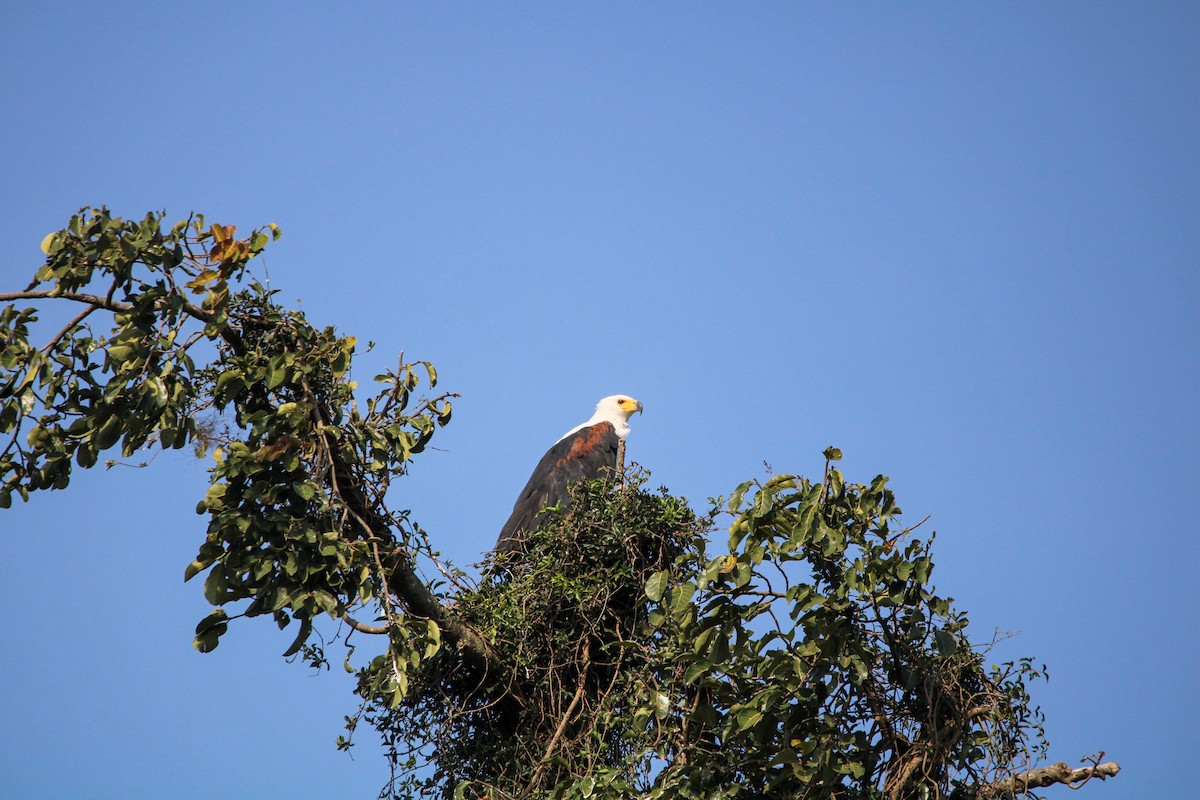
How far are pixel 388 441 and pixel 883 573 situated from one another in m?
2.29

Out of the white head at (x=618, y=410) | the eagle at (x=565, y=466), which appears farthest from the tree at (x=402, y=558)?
the white head at (x=618, y=410)

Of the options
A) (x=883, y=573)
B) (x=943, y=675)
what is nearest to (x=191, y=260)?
(x=883, y=573)

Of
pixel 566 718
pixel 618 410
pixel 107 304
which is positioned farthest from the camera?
pixel 618 410

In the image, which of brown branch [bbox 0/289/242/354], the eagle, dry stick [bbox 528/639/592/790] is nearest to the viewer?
brown branch [bbox 0/289/242/354]

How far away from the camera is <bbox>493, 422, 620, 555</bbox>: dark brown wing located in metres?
8.48

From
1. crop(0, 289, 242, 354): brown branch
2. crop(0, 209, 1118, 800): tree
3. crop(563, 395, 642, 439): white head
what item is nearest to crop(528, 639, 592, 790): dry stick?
crop(0, 209, 1118, 800): tree

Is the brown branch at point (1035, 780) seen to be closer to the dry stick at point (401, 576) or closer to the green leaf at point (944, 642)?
the green leaf at point (944, 642)

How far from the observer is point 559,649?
19.7 feet

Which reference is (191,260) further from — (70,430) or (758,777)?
(758,777)

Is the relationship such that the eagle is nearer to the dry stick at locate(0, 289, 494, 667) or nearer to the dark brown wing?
the dark brown wing

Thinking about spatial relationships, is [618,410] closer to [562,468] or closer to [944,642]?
[562,468]

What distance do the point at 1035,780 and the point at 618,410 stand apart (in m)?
6.52

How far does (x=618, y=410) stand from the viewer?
36.0 ft

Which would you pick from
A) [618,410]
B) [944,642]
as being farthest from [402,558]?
[618,410]
